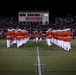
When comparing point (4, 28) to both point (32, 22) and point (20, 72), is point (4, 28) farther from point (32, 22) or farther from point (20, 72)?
point (20, 72)

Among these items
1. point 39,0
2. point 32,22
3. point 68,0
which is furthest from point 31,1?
point 32,22

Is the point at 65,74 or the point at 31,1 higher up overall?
the point at 31,1

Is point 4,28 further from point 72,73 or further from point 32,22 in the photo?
point 72,73

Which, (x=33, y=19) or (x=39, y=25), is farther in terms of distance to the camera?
(x=33, y=19)

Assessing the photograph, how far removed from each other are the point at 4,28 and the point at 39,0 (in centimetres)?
6887

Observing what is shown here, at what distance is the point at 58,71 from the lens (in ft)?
44.2

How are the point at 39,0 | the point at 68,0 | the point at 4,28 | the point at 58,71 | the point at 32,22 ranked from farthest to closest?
1. the point at 32,22
2. the point at 4,28
3. the point at 58,71
4. the point at 39,0
5. the point at 68,0

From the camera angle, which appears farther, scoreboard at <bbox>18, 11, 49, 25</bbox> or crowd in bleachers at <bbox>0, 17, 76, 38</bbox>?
scoreboard at <bbox>18, 11, 49, 25</bbox>

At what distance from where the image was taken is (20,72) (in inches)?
520

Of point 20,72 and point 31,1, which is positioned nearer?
point 31,1

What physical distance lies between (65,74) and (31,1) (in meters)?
3.14

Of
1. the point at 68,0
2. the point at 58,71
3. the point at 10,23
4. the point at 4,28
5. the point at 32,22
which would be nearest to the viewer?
the point at 68,0

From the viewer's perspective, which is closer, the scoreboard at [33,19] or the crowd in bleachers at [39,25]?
the crowd in bleachers at [39,25]

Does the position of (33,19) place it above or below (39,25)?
above
